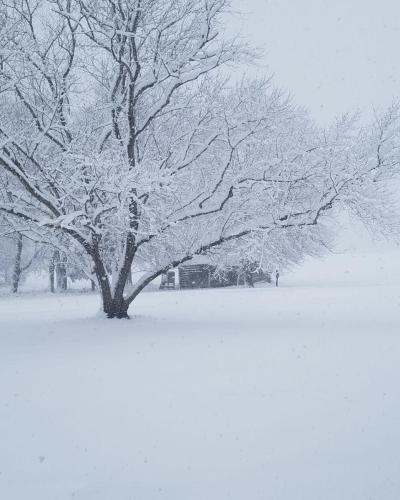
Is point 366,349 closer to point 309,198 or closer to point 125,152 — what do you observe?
point 309,198

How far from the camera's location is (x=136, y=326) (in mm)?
11781

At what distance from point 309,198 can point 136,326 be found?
5991 mm

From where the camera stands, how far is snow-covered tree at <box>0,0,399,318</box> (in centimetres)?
1127

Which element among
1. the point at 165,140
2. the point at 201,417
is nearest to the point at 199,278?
the point at 165,140

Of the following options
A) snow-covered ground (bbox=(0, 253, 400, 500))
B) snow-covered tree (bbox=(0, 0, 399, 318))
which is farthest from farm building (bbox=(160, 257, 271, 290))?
snow-covered ground (bbox=(0, 253, 400, 500))

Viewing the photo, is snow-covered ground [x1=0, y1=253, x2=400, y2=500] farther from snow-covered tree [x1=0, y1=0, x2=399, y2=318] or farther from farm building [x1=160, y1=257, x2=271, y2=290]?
farm building [x1=160, y1=257, x2=271, y2=290]

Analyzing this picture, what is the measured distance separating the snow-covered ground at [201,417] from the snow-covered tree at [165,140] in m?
A: 3.43

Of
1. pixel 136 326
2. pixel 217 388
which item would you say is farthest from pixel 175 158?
pixel 217 388

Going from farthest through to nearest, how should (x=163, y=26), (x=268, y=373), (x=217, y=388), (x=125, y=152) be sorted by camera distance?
(x=125, y=152)
(x=163, y=26)
(x=268, y=373)
(x=217, y=388)

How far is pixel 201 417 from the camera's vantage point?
4980 mm

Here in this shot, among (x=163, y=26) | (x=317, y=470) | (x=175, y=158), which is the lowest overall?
(x=317, y=470)

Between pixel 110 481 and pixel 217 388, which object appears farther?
pixel 217 388

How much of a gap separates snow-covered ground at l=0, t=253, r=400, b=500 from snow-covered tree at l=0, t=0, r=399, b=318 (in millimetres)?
3429

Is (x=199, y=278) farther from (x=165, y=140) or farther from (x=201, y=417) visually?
(x=201, y=417)
